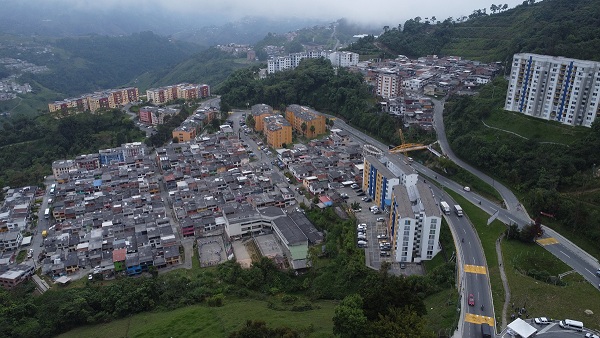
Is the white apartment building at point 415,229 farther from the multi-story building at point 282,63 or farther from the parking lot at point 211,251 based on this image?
the multi-story building at point 282,63

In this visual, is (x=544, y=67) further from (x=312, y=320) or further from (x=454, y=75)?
(x=312, y=320)

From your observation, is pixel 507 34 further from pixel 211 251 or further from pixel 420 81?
pixel 211 251

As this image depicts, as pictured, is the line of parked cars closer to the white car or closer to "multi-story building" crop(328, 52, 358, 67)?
the white car

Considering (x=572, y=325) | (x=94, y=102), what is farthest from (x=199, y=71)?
(x=572, y=325)

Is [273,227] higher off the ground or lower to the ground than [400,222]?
lower

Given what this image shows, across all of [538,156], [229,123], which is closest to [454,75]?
[538,156]

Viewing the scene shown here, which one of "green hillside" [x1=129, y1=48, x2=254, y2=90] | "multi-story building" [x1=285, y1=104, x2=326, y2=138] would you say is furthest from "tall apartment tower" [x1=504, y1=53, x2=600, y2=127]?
"green hillside" [x1=129, y1=48, x2=254, y2=90]

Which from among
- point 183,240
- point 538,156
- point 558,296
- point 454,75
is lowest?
point 183,240
